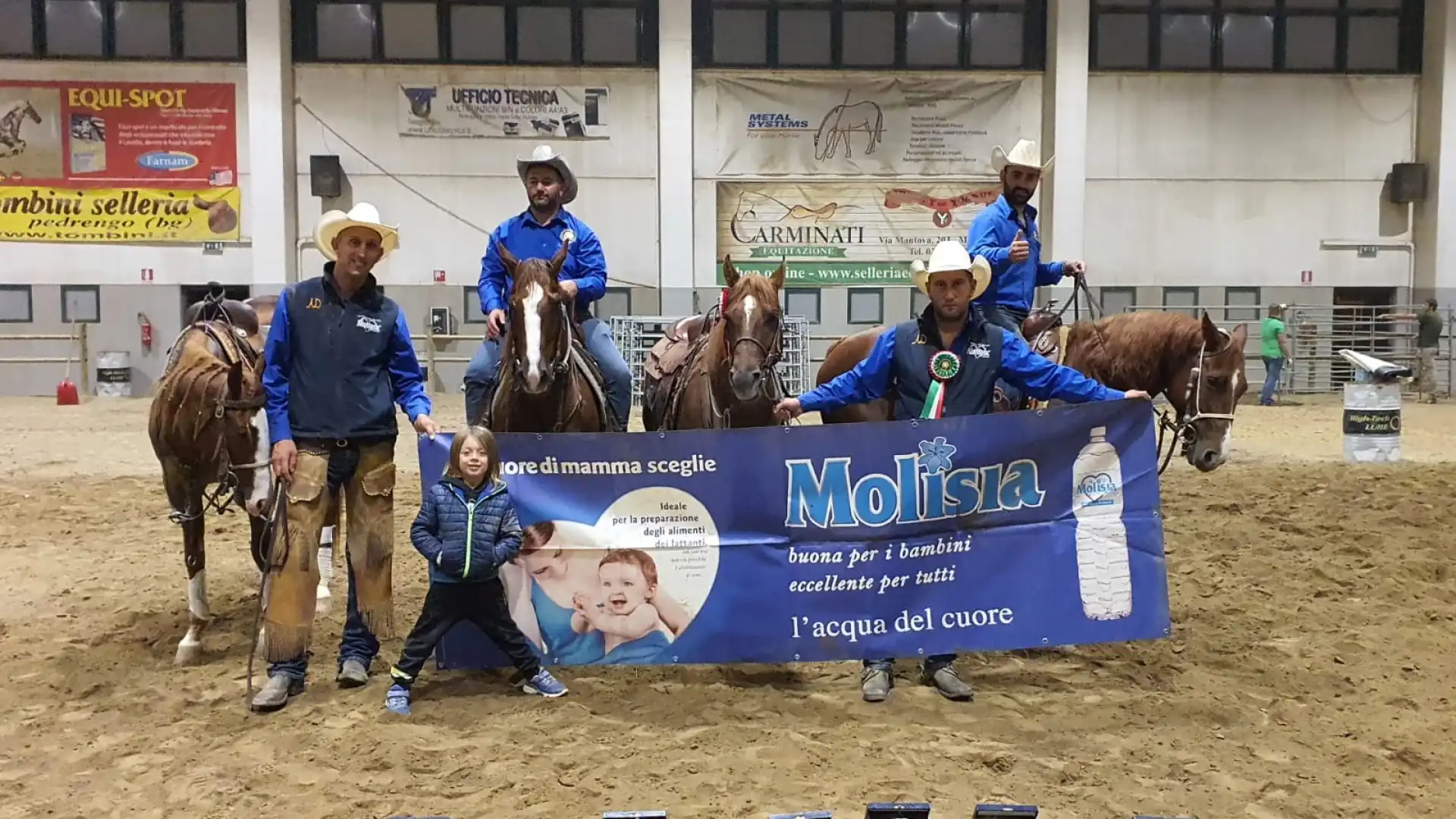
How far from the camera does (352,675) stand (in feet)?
13.9

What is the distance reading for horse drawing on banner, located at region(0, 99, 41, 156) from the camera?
17.5 metres

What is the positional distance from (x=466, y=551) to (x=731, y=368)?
1.50 metres

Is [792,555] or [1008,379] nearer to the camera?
[792,555]

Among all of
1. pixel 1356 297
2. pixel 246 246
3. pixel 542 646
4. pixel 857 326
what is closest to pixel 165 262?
pixel 246 246

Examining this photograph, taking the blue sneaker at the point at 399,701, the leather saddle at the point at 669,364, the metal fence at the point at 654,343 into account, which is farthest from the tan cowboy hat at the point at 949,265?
the metal fence at the point at 654,343

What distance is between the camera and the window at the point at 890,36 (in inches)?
722

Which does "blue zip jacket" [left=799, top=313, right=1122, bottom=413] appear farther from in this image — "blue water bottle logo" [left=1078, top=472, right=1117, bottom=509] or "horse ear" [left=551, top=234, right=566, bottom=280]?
"horse ear" [left=551, top=234, right=566, bottom=280]

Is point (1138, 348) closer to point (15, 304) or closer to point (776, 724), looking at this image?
point (776, 724)

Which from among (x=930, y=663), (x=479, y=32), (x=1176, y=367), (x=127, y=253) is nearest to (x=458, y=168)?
(x=479, y=32)

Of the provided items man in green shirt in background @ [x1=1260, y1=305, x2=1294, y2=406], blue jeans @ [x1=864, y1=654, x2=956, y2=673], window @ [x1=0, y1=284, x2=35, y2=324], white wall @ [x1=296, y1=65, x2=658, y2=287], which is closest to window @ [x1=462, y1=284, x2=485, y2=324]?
white wall @ [x1=296, y1=65, x2=658, y2=287]

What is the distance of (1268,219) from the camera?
1902cm

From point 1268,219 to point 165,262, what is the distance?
66.7 feet

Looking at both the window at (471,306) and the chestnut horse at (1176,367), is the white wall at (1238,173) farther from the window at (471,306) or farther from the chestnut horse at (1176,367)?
the chestnut horse at (1176,367)

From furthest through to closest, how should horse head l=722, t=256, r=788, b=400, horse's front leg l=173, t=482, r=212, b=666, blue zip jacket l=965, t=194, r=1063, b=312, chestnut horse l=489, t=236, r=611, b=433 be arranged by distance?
blue zip jacket l=965, t=194, r=1063, b=312 → horse's front leg l=173, t=482, r=212, b=666 → horse head l=722, t=256, r=788, b=400 → chestnut horse l=489, t=236, r=611, b=433
